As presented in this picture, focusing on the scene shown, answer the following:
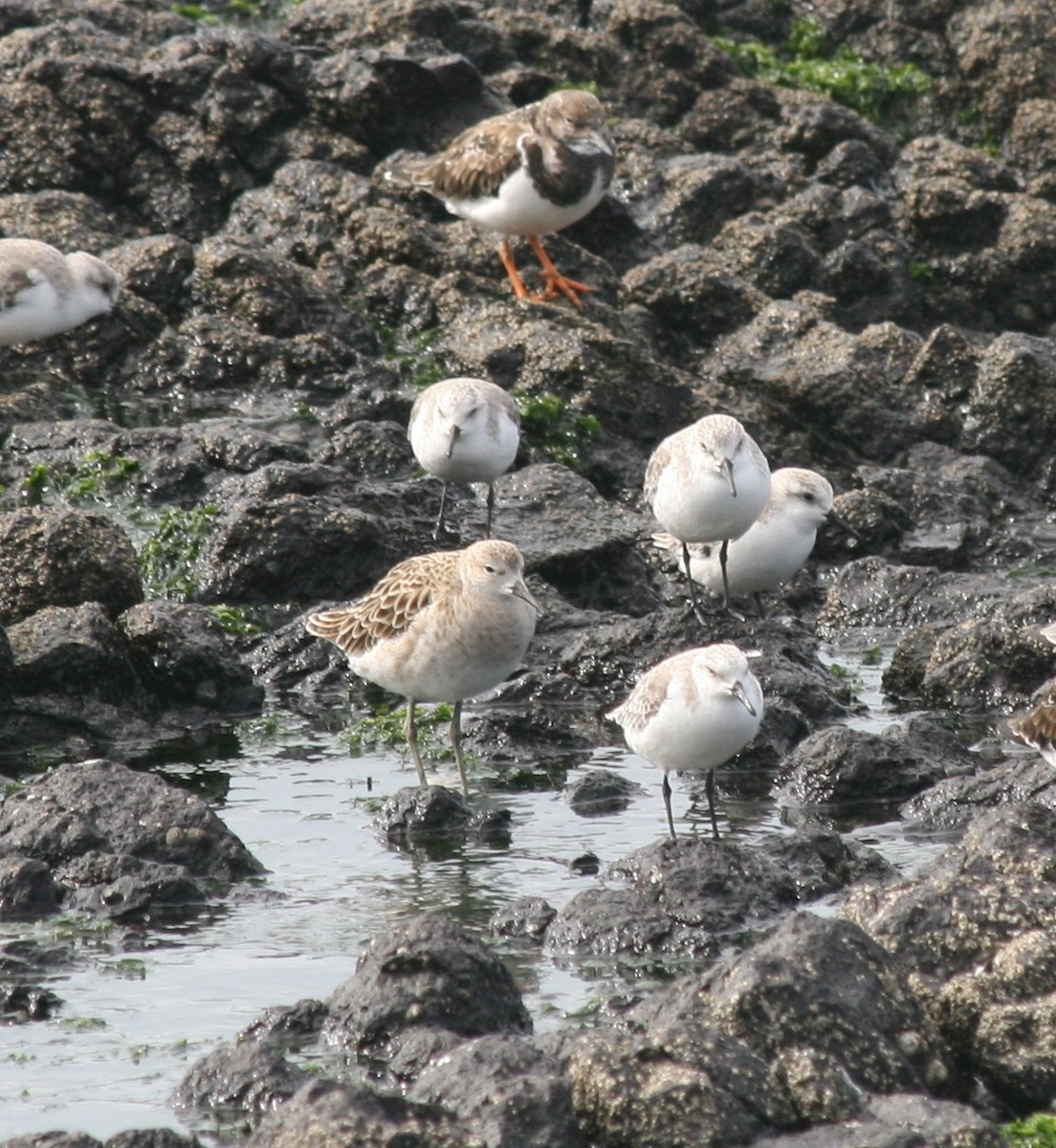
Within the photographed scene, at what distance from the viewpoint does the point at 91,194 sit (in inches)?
730

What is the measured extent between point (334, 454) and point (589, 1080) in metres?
9.10

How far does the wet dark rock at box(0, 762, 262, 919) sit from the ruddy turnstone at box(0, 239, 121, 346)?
6799mm

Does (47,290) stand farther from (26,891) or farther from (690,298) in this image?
(26,891)

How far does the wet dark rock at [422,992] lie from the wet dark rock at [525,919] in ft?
3.85

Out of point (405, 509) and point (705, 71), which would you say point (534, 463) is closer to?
point (405, 509)

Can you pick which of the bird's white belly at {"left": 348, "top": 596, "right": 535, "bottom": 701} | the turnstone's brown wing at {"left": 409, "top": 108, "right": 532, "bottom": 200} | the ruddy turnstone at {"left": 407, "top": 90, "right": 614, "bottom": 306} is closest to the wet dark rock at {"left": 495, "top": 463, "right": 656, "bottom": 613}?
the ruddy turnstone at {"left": 407, "top": 90, "right": 614, "bottom": 306}

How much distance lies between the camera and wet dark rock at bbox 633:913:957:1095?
6.54 metres

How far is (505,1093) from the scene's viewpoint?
245 inches

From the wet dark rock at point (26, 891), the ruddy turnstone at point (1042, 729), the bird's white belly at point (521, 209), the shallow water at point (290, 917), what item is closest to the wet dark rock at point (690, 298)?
the bird's white belly at point (521, 209)

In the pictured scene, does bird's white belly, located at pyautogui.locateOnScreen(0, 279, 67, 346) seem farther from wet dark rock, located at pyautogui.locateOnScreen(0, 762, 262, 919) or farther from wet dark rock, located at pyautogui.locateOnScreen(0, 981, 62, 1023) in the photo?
wet dark rock, located at pyautogui.locateOnScreen(0, 981, 62, 1023)

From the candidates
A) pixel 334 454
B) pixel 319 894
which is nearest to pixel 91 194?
pixel 334 454

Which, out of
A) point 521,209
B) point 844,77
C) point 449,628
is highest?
point 844,77

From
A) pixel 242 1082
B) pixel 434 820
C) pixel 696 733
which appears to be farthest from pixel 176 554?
pixel 242 1082

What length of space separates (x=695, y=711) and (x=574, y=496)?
17.5ft
